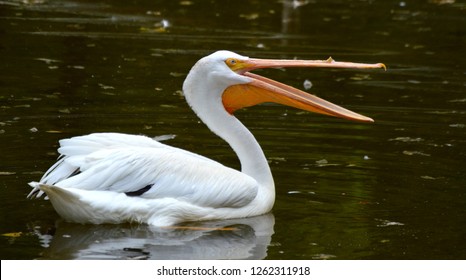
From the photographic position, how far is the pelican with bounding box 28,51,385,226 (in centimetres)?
589

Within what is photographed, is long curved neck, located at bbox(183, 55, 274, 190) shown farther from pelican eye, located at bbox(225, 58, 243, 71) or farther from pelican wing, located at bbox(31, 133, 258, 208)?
pelican wing, located at bbox(31, 133, 258, 208)

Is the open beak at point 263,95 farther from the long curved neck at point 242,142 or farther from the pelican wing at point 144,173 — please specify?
the pelican wing at point 144,173

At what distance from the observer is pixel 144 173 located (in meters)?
5.96

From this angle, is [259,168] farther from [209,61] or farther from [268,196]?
[209,61]

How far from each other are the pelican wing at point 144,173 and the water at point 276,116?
0.61ft

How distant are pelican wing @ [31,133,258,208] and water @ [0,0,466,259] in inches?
7.4

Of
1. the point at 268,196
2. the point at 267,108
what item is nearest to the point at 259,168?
the point at 268,196

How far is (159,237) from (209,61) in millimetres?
1121

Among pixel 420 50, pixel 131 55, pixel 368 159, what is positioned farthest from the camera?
pixel 420 50

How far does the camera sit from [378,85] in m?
10.2

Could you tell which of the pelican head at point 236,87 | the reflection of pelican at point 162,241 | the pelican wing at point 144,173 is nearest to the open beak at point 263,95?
the pelican head at point 236,87

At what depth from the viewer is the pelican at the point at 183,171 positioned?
5891mm

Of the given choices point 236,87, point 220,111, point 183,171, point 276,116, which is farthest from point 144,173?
point 276,116

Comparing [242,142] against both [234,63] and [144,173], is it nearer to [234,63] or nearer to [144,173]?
[234,63]
